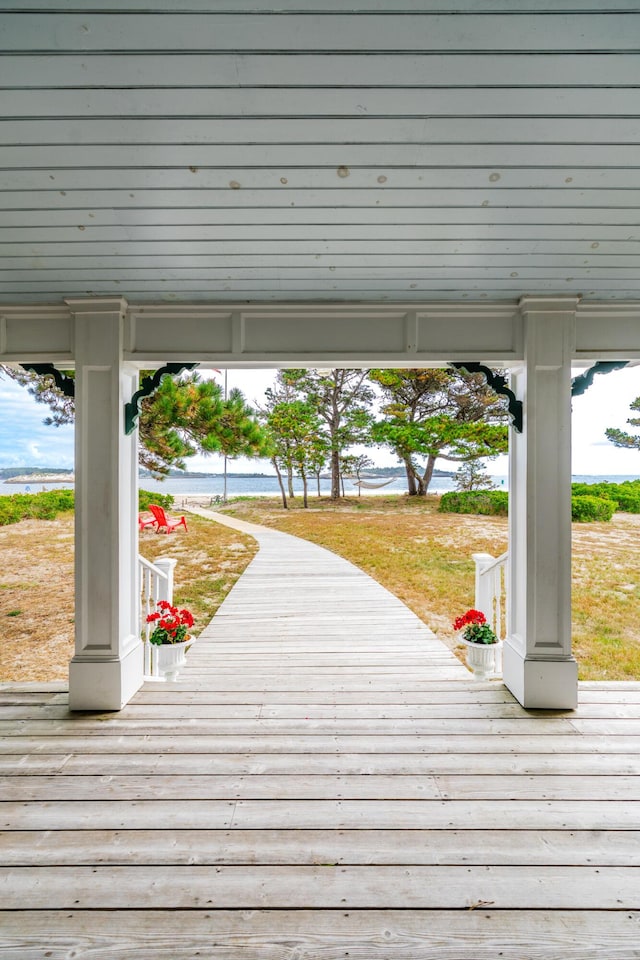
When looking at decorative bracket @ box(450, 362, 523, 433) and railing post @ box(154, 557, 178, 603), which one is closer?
decorative bracket @ box(450, 362, 523, 433)

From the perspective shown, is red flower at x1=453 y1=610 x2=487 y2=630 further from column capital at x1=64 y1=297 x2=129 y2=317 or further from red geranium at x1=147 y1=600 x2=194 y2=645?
column capital at x1=64 y1=297 x2=129 y2=317

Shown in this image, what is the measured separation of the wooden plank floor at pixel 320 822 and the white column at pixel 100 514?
9.0 inches

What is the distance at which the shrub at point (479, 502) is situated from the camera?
32.8 feet

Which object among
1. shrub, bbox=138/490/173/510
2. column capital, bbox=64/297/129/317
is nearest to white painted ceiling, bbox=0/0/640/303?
column capital, bbox=64/297/129/317

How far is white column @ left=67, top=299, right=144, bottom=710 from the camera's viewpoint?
2.42 m

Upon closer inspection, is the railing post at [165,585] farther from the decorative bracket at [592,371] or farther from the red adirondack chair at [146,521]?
the red adirondack chair at [146,521]

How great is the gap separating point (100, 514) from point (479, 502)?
29.6 feet

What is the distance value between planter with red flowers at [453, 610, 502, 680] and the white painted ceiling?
7.15ft

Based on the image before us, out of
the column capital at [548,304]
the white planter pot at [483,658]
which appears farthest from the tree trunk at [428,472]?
the column capital at [548,304]

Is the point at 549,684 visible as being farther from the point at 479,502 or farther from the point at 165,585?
the point at 479,502

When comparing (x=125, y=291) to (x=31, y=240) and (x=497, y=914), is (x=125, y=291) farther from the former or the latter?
(x=497, y=914)

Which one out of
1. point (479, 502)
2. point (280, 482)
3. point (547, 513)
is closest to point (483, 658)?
point (547, 513)

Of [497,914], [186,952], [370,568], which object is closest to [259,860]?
[186,952]

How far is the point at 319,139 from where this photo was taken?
1.27 m
